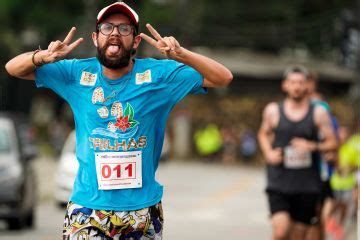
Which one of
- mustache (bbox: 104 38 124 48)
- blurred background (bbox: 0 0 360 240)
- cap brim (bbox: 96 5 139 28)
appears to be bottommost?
mustache (bbox: 104 38 124 48)

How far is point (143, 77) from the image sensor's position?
6.66 metres

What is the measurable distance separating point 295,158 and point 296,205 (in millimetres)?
472

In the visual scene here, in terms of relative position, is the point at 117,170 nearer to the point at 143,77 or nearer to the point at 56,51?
the point at 143,77

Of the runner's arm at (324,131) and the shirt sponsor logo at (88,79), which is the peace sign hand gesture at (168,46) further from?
the runner's arm at (324,131)

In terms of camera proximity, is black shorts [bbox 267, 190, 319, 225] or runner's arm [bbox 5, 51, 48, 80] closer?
runner's arm [bbox 5, 51, 48, 80]

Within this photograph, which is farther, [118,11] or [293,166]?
[293,166]

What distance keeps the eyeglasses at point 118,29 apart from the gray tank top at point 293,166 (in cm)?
491

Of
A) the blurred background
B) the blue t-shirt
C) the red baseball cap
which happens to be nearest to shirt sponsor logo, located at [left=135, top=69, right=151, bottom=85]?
the blue t-shirt

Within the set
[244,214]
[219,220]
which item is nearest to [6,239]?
[219,220]

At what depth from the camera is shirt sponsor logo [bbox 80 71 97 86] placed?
262 inches

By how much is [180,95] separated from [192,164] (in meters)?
41.1

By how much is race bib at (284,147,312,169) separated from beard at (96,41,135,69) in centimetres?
487

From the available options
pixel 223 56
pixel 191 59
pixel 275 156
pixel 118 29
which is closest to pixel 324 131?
pixel 275 156

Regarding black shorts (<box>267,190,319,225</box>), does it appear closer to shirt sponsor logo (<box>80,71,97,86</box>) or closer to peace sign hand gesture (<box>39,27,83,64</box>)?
shirt sponsor logo (<box>80,71,97,86</box>)
